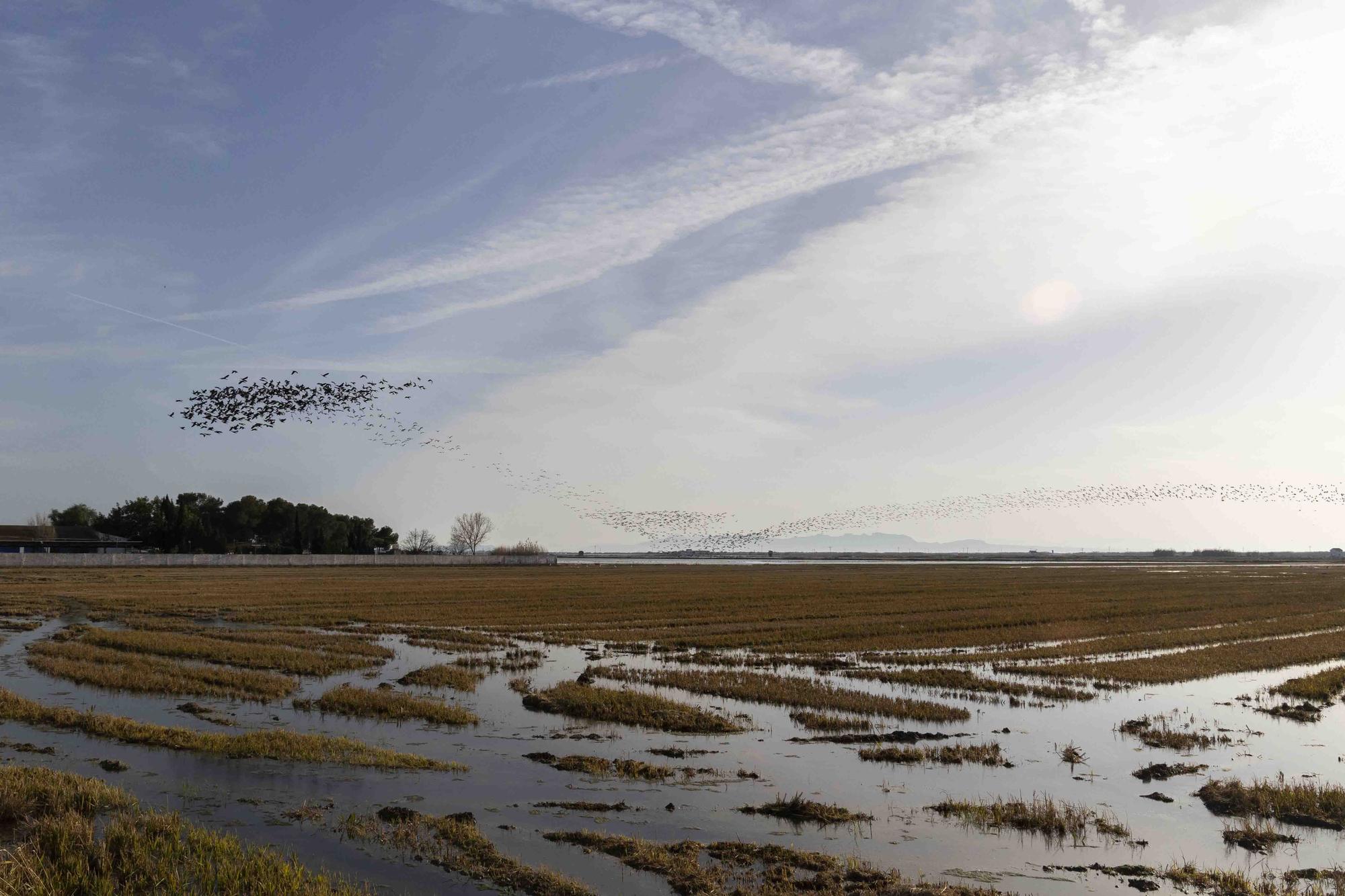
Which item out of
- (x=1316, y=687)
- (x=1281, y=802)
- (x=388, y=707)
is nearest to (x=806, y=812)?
(x=1281, y=802)

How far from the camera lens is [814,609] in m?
53.0

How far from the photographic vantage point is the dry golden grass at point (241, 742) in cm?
1680

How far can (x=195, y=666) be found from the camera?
28234mm

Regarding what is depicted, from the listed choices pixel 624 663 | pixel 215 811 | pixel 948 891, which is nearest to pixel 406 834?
pixel 215 811

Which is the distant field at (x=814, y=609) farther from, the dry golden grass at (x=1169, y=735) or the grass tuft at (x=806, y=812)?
the grass tuft at (x=806, y=812)

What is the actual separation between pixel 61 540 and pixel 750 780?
164 m

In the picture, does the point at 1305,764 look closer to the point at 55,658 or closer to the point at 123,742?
the point at 123,742

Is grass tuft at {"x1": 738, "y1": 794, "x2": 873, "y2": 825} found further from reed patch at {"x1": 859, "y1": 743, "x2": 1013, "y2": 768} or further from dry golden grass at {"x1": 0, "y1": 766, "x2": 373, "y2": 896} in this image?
dry golden grass at {"x1": 0, "y1": 766, "x2": 373, "y2": 896}

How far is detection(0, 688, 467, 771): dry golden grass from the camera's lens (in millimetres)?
16797

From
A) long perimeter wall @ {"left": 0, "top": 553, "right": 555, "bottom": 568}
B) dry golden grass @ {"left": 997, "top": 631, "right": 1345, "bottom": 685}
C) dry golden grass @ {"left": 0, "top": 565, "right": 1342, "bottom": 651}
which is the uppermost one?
dry golden grass @ {"left": 997, "top": 631, "right": 1345, "bottom": 685}

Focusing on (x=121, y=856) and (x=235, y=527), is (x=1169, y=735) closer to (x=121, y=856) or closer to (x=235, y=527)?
(x=121, y=856)

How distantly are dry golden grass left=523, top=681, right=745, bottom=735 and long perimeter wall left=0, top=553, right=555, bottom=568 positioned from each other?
99.8 metres

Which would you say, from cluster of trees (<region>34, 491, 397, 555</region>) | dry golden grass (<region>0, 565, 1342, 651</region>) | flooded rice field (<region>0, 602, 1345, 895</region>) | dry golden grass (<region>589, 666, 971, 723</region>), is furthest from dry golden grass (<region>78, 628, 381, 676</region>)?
cluster of trees (<region>34, 491, 397, 555</region>)

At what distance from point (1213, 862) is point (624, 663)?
20.6 metres
